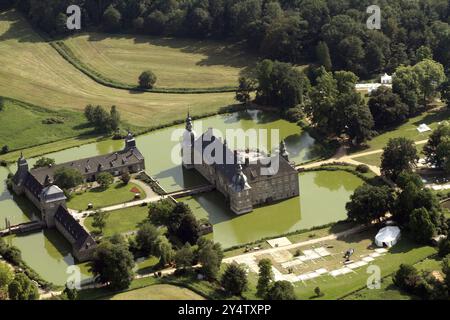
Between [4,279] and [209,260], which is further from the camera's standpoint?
[209,260]

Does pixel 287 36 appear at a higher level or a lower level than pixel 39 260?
higher

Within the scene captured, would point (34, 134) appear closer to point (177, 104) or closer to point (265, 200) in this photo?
point (177, 104)

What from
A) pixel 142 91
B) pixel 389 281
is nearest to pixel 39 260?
pixel 389 281

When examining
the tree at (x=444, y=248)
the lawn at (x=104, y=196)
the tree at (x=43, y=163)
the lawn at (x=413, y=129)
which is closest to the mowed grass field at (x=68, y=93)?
the tree at (x=43, y=163)

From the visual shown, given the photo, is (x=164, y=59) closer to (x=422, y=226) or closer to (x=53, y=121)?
(x=53, y=121)

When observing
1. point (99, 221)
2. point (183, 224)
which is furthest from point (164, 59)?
point (183, 224)

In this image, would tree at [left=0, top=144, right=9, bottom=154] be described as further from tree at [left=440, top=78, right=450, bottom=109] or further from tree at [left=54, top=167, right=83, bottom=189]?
tree at [left=440, top=78, right=450, bottom=109]

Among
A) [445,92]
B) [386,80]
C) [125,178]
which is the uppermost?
[445,92]
